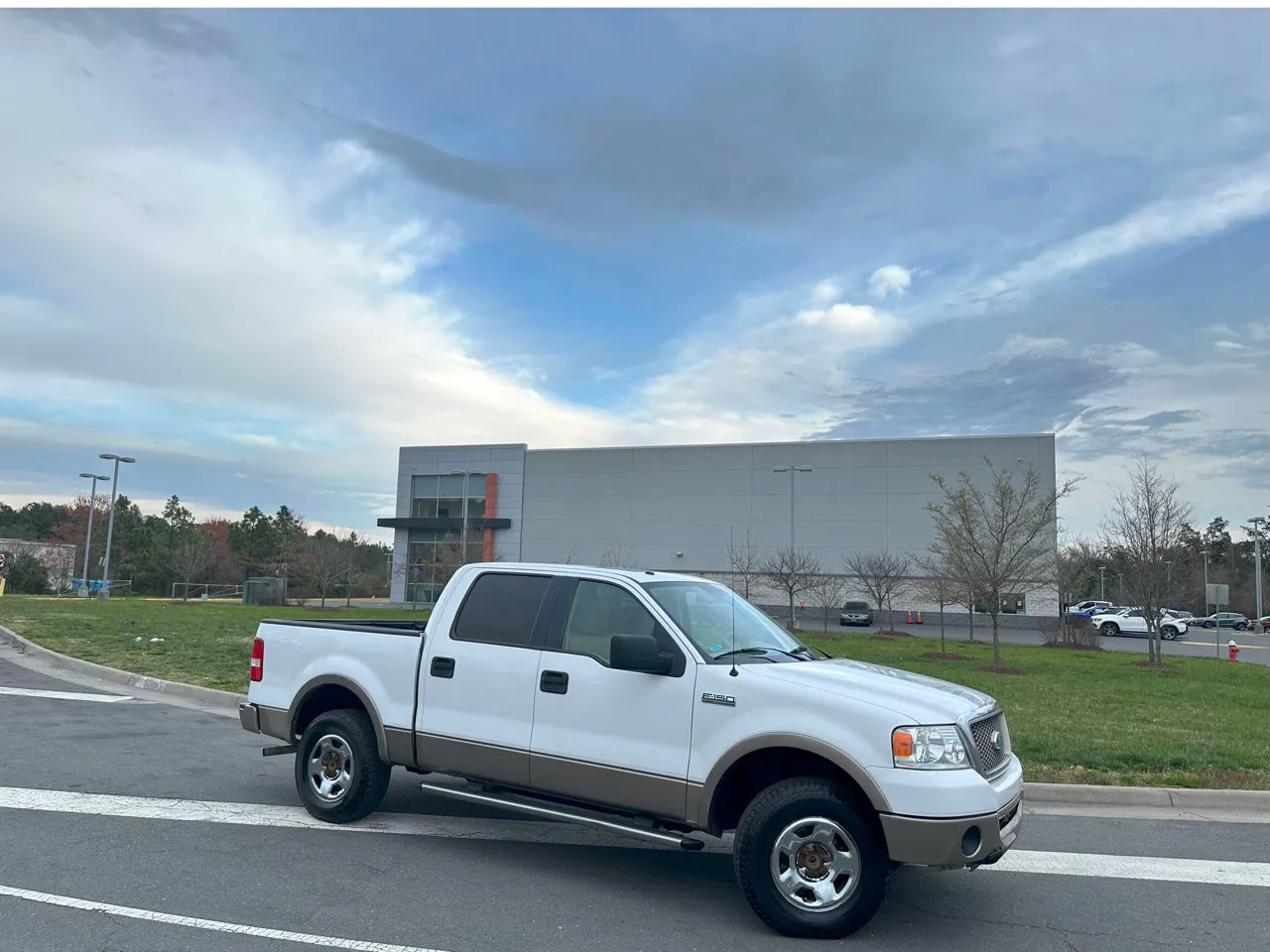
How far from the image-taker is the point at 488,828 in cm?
670

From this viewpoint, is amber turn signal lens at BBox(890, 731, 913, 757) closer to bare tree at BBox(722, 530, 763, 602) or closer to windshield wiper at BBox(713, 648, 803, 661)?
windshield wiper at BBox(713, 648, 803, 661)

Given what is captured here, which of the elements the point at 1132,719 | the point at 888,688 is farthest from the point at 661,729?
the point at 1132,719

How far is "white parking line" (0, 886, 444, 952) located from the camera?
441cm

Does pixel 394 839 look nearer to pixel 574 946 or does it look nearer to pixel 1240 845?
pixel 574 946

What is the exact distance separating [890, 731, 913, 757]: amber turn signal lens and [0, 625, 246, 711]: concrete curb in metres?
10.1

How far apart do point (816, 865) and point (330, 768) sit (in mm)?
3687

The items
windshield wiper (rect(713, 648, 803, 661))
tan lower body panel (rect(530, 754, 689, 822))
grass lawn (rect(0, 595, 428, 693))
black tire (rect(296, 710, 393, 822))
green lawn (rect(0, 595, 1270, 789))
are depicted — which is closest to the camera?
tan lower body panel (rect(530, 754, 689, 822))

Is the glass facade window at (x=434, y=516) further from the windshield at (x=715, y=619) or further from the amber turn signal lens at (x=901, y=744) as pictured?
the amber turn signal lens at (x=901, y=744)

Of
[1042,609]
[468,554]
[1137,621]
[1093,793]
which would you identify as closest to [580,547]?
[468,554]

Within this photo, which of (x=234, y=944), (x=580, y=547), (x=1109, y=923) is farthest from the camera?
(x=580, y=547)

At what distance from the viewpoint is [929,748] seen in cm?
467

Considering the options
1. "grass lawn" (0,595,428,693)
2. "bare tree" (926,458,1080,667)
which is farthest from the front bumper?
"bare tree" (926,458,1080,667)

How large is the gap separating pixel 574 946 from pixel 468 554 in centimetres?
5239

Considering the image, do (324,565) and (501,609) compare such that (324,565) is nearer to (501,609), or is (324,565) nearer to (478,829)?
(478,829)
